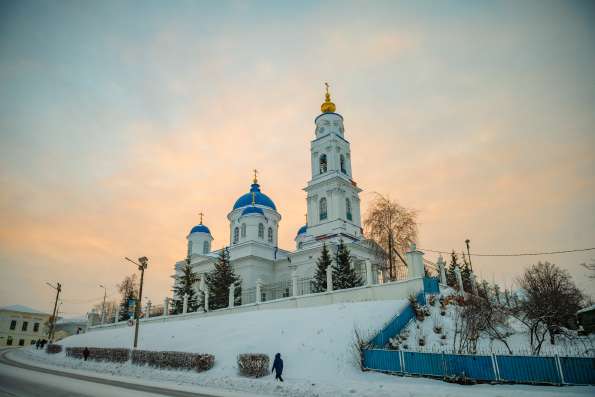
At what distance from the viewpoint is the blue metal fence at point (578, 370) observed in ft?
31.6

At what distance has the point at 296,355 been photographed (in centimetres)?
1494

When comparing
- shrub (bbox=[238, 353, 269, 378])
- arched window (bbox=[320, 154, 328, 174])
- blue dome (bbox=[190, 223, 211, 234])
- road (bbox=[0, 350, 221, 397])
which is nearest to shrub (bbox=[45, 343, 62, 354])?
road (bbox=[0, 350, 221, 397])

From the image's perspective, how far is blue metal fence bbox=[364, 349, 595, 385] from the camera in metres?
9.88

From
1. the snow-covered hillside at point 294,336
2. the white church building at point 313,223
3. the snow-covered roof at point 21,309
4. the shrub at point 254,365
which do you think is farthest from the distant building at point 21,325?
the shrub at point 254,365

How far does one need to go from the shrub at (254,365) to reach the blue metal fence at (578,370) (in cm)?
952

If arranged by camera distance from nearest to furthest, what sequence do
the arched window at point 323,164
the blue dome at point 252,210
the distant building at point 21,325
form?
the arched window at point 323,164
the blue dome at point 252,210
the distant building at point 21,325

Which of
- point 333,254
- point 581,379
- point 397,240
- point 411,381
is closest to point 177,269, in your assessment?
point 333,254

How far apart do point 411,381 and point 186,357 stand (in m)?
10.0

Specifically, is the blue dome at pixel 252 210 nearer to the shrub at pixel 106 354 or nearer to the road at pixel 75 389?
the shrub at pixel 106 354

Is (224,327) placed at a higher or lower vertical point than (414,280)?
lower

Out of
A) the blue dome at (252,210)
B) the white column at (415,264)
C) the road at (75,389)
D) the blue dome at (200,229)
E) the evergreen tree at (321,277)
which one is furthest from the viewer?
the blue dome at (200,229)

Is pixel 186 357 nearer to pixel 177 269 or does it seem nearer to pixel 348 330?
pixel 348 330

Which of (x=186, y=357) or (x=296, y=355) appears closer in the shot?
(x=296, y=355)

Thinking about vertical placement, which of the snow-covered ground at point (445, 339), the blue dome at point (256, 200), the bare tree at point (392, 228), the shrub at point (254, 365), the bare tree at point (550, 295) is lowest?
the shrub at point (254, 365)
